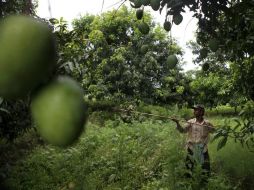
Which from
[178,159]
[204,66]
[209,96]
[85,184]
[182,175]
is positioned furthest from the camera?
[209,96]

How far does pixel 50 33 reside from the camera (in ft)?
2.10

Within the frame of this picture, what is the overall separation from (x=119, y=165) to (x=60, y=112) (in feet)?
20.5

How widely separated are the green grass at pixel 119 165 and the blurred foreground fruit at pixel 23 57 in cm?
426

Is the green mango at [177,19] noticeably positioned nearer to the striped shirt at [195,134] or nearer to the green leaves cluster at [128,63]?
the striped shirt at [195,134]

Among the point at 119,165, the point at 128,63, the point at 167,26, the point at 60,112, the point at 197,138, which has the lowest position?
the point at 119,165

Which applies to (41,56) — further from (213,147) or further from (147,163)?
(213,147)

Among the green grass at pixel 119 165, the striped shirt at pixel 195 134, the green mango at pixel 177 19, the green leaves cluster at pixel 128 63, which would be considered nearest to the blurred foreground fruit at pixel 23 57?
the green mango at pixel 177 19

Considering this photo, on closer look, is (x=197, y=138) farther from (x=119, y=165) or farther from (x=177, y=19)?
(x=177, y=19)

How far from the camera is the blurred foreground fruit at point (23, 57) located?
604mm

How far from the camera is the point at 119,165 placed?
684 centimetres

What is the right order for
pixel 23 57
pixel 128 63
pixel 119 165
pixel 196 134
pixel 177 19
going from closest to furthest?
pixel 23 57 < pixel 177 19 < pixel 196 134 < pixel 119 165 < pixel 128 63

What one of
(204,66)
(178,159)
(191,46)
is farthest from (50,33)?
(191,46)

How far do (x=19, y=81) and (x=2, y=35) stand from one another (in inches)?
2.8

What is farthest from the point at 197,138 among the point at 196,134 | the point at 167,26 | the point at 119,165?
the point at 167,26
